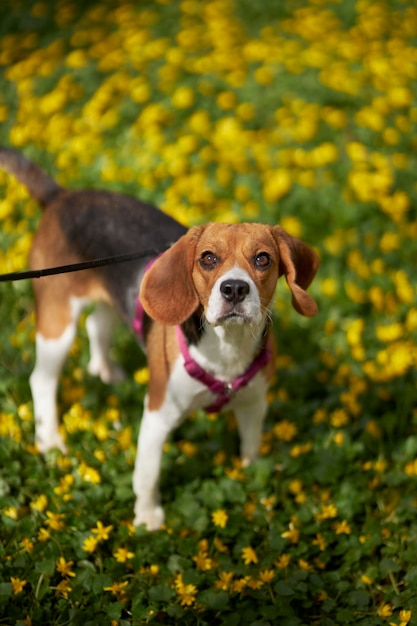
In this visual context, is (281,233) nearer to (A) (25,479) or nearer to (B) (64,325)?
(B) (64,325)

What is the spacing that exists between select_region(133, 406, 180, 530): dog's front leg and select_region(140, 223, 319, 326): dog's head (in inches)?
23.1

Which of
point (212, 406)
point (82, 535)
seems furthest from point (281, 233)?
point (82, 535)

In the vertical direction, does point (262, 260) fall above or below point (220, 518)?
above

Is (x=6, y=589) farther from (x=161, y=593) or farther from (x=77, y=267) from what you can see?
(x=77, y=267)

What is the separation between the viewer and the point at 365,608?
3068 mm

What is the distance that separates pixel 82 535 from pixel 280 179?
3.01 m

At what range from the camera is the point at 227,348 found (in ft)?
9.86

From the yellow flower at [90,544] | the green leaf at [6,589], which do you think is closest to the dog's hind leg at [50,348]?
the yellow flower at [90,544]

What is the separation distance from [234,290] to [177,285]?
0.37 meters

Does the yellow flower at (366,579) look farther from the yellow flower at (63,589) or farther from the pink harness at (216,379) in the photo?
the yellow flower at (63,589)

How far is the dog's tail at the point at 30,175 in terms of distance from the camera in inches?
147

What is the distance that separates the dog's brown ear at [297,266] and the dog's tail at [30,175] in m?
1.49

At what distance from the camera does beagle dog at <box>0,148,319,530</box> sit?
2672 millimetres

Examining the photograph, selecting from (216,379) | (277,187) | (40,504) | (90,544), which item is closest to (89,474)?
(40,504)
